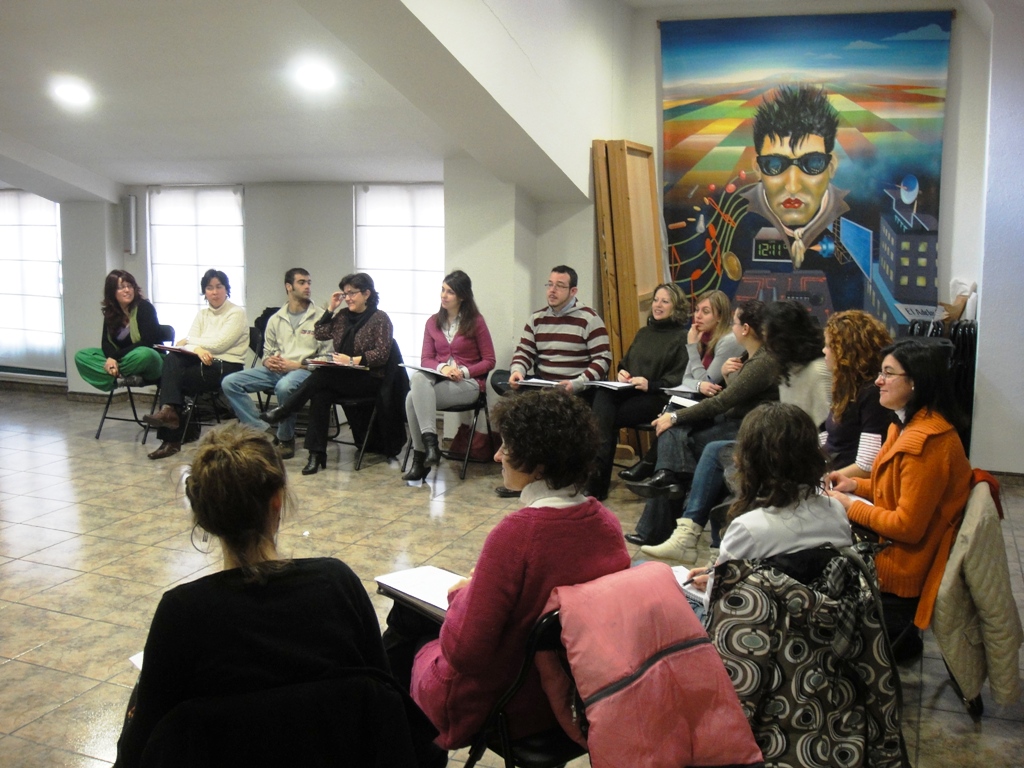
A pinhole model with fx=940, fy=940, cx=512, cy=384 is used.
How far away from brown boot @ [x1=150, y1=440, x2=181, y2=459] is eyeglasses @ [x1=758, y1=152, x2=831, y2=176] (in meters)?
4.25

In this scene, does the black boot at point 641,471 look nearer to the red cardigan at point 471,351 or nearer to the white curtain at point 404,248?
the red cardigan at point 471,351

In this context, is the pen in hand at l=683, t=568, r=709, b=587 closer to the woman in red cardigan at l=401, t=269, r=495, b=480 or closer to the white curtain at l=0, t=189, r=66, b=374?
the woman in red cardigan at l=401, t=269, r=495, b=480

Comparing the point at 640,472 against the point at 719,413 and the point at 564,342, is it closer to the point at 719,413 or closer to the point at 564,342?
the point at 719,413

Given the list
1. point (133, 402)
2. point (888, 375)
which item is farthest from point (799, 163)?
point (133, 402)

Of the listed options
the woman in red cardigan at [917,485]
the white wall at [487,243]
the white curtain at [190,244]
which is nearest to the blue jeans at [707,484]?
the woman in red cardigan at [917,485]

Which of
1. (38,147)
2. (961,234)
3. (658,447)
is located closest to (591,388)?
(658,447)

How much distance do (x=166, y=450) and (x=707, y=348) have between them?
11.5 feet

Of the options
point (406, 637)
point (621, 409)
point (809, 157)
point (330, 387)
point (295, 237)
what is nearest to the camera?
point (406, 637)

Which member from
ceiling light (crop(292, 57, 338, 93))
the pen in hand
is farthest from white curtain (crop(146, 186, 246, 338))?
the pen in hand

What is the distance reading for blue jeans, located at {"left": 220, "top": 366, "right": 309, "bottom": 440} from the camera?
6074 mm

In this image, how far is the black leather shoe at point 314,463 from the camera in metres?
5.61

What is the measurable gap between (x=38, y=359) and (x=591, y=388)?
5.80 metres

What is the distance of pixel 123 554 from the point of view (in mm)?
4086

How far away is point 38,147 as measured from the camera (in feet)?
23.1
